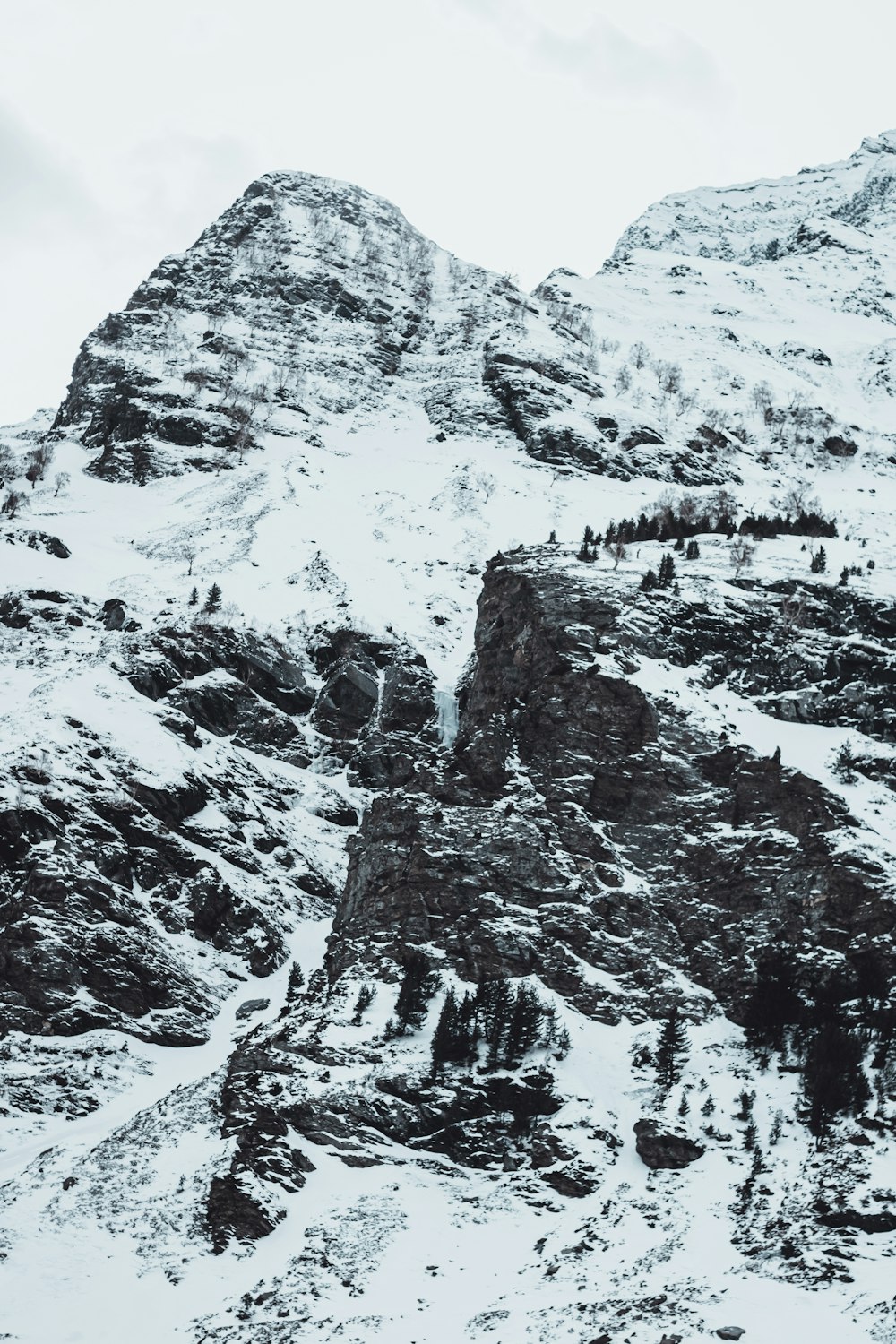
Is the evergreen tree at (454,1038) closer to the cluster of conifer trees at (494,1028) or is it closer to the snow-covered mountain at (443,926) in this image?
the cluster of conifer trees at (494,1028)

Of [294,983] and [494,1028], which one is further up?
[294,983]

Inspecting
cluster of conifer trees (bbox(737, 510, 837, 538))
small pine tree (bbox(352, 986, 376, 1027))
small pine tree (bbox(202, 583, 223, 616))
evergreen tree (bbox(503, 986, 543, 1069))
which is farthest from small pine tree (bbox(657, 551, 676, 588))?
small pine tree (bbox(202, 583, 223, 616))

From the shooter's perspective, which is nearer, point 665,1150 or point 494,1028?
point 665,1150

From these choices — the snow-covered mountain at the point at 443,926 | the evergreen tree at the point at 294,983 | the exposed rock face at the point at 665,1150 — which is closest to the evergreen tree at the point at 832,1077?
the snow-covered mountain at the point at 443,926

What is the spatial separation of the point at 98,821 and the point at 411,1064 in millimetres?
20808

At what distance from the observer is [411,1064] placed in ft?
146

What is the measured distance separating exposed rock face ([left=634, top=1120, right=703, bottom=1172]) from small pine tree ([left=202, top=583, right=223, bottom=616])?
47922 mm

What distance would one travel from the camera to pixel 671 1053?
4475 cm

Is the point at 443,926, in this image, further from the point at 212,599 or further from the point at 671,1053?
the point at 212,599

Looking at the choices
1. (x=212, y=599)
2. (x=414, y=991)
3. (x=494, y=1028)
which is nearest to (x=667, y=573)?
(x=212, y=599)

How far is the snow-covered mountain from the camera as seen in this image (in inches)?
1459

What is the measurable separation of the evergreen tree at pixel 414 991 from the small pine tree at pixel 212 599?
124 ft

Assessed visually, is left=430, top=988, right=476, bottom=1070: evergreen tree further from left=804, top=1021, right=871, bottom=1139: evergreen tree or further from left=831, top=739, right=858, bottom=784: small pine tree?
left=831, top=739, right=858, bottom=784: small pine tree

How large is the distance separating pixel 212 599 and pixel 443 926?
126ft
